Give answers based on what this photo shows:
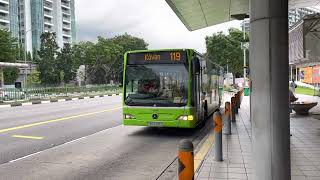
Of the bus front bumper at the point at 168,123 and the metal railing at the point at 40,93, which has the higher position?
the metal railing at the point at 40,93

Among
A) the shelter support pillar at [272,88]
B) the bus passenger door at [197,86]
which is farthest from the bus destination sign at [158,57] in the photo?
the shelter support pillar at [272,88]

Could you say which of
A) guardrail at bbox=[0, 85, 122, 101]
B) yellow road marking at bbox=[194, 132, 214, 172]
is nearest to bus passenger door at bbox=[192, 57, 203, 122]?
yellow road marking at bbox=[194, 132, 214, 172]

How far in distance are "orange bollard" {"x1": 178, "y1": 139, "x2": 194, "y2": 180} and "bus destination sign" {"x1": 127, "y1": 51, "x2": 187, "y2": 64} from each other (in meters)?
8.13

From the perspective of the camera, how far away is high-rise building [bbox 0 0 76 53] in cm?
11969

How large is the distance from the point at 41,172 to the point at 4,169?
34.8 inches

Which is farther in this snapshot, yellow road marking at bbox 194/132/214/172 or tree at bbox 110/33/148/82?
tree at bbox 110/33/148/82

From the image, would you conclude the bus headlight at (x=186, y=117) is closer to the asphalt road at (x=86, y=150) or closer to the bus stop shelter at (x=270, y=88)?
the asphalt road at (x=86, y=150)

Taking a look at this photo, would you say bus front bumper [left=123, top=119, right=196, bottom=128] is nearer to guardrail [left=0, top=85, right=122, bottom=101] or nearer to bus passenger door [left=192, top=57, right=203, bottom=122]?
bus passenger door [left=192, top=57, right=203, bottom=122]

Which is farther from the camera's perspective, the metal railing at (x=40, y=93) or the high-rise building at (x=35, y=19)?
the high-rise building at (x=35, y=19)

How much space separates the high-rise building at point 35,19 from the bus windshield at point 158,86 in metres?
108

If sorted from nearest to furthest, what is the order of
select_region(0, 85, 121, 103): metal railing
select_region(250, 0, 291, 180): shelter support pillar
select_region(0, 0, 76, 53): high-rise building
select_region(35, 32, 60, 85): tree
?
select_region(250, 0, 291, 180): shelter support pillar → select_region(0, 85, 121, 103): metal railing → select_region(35, 32, 60, 85): tree → select_region(0, 0, 76, 53): high-rise building

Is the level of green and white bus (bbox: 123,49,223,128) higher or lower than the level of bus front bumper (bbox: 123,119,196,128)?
higher

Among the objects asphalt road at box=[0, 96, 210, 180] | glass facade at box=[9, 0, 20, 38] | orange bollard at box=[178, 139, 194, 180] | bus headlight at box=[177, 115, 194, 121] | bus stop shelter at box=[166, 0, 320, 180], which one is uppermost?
glass facade at box=[9, 0, 20, 38]

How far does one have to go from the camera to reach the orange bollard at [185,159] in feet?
14.5
